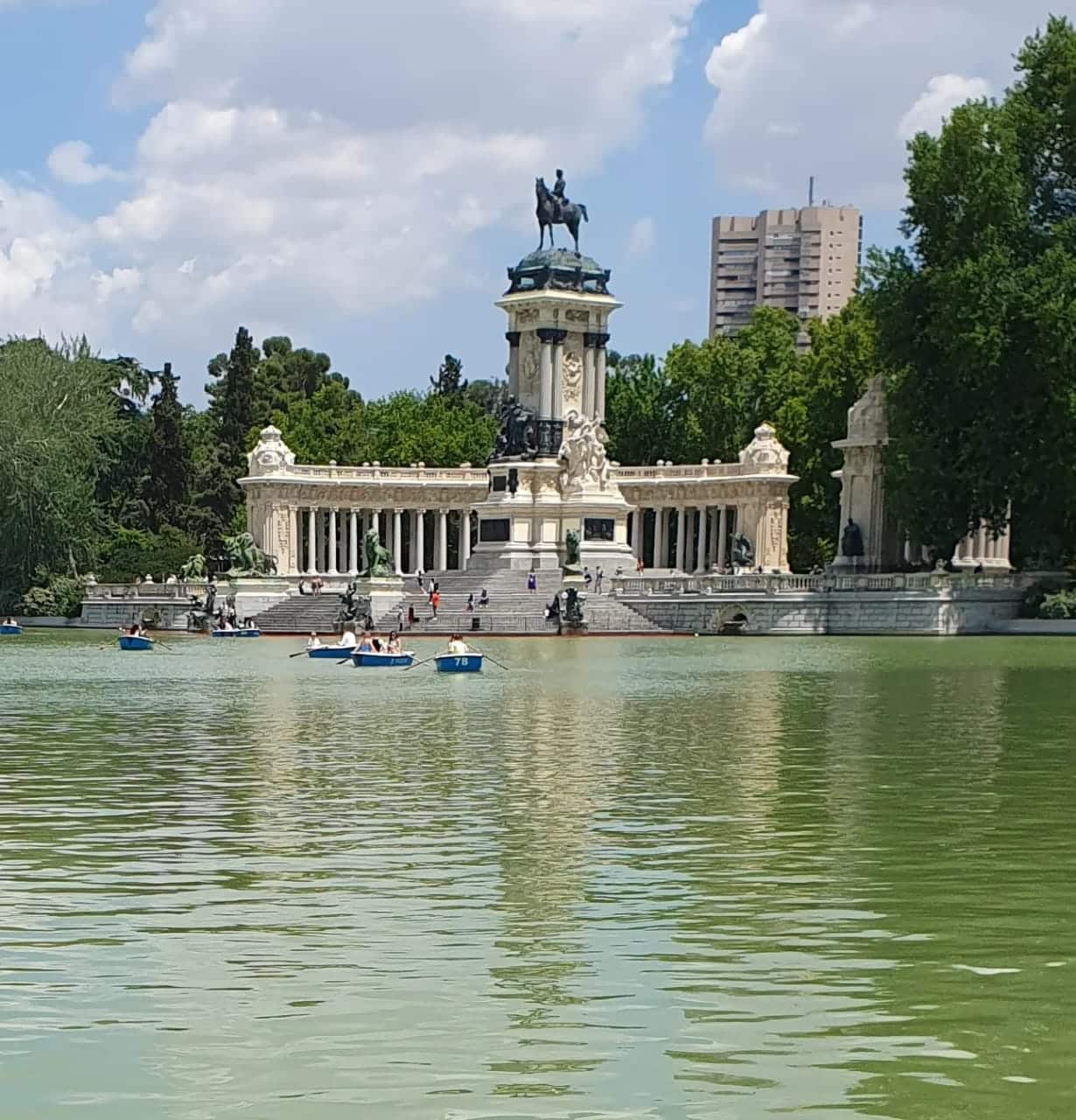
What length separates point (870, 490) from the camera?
7594cm

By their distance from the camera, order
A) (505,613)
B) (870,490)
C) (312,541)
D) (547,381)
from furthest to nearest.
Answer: (312,541) → (547,381) → (870,490) → (505,613)

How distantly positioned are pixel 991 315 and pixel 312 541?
4374 centimetres

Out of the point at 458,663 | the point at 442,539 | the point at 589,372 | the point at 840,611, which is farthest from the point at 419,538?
the point at 458,663

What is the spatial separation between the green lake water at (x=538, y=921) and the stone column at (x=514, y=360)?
195 feet

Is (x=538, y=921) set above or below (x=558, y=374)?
below

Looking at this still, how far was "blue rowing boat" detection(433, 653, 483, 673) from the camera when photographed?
4169 cm

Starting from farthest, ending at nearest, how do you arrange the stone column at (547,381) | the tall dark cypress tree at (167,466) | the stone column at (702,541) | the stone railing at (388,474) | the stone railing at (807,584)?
1. the tall dark cypress tree at (167,466)
2. the stone railing at (388,474)
3. the stone column at (702,541)
4. the stone column at (547,381)
5. the stone railing at (807,584)

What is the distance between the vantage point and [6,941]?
12.5 meters

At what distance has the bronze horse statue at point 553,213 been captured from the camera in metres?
87.7

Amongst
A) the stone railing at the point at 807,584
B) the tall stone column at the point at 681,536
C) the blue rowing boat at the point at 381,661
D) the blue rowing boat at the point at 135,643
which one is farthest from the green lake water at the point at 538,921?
the tall stone column at the point at 681,536

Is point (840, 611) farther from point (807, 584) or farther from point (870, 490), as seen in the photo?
point (870, 490)

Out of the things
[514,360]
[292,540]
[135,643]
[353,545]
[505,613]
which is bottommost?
[135,643]

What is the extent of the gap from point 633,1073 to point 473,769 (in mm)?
13029

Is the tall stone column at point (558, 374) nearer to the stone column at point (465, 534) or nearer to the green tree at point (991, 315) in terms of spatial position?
the stone column at point (465, 534)
